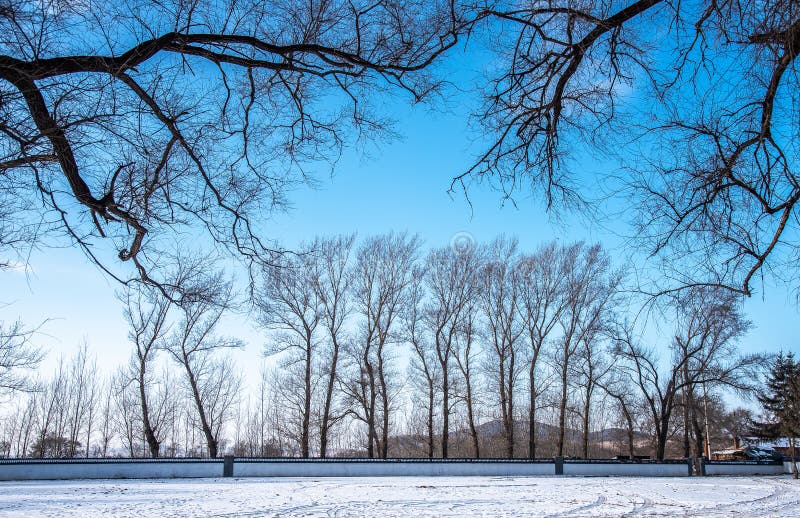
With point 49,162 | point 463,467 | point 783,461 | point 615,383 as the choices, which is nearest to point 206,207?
point 49,162

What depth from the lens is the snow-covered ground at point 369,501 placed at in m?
10.5

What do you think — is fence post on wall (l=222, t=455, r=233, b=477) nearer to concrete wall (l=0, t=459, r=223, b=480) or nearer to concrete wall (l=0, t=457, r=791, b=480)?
concrete wall (l=0, t=457, r=791, b=480)

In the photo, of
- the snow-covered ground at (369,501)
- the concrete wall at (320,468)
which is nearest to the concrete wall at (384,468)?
the concrete wall at (320,468)

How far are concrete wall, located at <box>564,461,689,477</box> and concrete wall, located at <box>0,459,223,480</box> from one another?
50.9 ft

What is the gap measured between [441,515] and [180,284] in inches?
250

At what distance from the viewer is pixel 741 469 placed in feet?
103

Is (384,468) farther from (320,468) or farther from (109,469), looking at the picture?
(109,469)

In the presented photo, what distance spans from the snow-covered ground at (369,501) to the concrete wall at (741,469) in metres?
15.2

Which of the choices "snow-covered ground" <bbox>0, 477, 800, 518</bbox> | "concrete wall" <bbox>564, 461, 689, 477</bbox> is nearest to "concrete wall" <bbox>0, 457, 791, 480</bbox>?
"concrete wall" <bbox>564, 461, 689, 477</bbox>

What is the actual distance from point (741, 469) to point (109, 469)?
29830mm

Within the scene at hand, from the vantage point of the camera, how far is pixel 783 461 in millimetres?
33344

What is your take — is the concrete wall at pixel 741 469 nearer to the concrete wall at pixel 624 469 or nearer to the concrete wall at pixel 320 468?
the concrete wall at pixel 320 468

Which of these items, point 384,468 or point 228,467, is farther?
point 384,468

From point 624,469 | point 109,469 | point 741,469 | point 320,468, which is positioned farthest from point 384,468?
point 741,469
